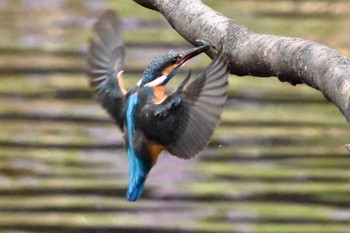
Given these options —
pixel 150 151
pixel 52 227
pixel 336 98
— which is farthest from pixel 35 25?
pixel 336 98

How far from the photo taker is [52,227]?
19.2ft

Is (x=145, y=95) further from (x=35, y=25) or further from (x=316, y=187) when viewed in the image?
(x=35, y=25)

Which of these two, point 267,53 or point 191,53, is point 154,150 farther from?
point 267,53

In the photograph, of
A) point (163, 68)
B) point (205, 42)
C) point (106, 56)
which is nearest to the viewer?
point (205, 42)

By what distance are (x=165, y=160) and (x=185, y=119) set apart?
13.6 feet

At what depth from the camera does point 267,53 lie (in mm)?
2027

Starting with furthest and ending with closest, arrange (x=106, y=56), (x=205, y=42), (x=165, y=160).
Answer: (x=165, y=160)
(x=106, y=56)
(x=205, y=42)

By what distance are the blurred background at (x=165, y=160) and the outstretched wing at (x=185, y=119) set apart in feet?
10.4

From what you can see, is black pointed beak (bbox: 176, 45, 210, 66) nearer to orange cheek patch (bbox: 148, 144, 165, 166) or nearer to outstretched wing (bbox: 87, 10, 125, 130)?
orange cheek patch (bbox: 148, 144, 165, 166)

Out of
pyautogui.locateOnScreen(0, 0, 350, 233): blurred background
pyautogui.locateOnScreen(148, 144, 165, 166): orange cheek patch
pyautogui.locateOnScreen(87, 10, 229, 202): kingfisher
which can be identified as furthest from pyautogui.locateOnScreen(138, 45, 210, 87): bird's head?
pyautogui.locateOnScreen(0, 0, 350, 233): blurred background

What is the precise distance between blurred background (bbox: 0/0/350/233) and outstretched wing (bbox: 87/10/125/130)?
9.12 ft

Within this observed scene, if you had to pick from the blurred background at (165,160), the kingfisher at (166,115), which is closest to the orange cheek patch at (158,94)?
the kingfisher at (166,115)

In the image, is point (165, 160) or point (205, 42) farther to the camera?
point (165, 160)

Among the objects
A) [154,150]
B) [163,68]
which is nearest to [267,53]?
Result: [163,68]
